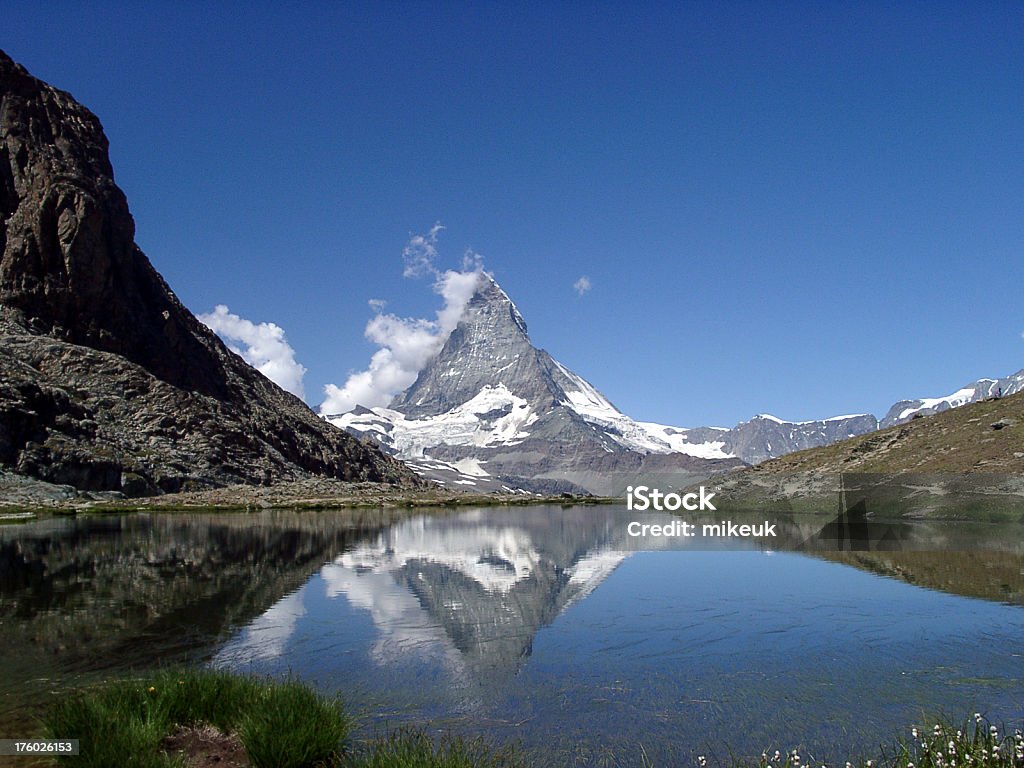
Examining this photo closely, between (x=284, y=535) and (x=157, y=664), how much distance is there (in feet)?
178

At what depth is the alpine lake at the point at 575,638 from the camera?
17719mm

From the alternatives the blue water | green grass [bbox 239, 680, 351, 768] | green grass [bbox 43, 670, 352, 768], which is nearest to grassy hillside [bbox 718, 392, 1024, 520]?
the blue water

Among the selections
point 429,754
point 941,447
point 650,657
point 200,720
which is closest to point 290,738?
Result: point 429,754

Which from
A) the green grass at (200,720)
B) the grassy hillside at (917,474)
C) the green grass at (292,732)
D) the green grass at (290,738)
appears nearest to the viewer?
the green grass at (290,738)

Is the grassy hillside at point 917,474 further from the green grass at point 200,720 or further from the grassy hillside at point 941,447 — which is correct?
the green grass at point 200,720

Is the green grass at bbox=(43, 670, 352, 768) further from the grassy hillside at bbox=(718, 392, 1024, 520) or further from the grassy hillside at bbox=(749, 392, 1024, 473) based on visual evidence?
the grassy hillside at bbox=(749, 392, 1024, 473)

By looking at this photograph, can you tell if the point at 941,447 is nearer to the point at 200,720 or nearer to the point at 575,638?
the point at 575,638

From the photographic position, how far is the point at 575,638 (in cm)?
2734

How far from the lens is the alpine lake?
17.7m

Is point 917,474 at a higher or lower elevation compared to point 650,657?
higher

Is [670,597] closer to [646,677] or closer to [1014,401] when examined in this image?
[646,677]

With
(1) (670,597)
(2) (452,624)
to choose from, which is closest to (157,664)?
(2) (452,624)

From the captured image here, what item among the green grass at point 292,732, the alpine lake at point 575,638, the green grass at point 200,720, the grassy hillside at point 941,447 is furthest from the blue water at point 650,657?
the grassy hillside at point 941,447

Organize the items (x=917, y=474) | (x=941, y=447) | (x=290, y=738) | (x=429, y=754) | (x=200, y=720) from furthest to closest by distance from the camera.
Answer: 1. (x=941, y=447)
2. (x=917, y=474)
3. (x=200, y=720)
4. (x=290, y=738)
5. (x=429, y=754)
